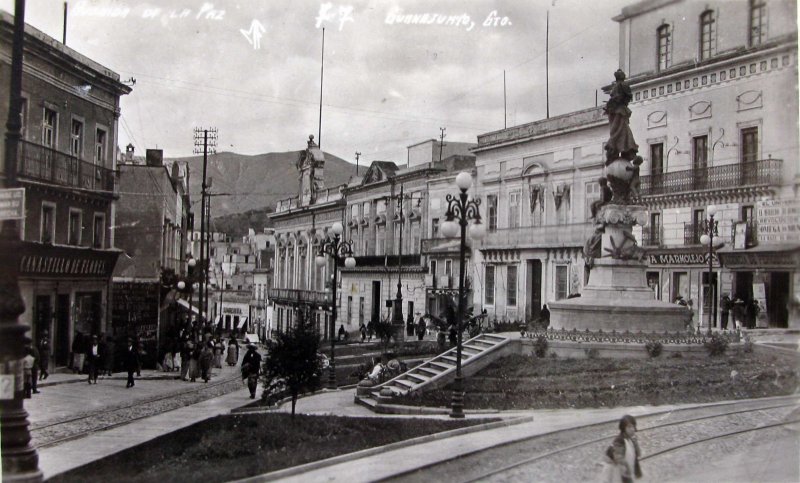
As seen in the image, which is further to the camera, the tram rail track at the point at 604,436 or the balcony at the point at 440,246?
the balcony at the point at 440,246

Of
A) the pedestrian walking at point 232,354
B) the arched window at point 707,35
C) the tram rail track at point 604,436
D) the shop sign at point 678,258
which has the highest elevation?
the arched window at point 707,35

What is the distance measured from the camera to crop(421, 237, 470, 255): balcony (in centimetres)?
3919

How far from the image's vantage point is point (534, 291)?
30.9 m

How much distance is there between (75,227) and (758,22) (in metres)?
15.2

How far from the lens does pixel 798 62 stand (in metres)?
12.5

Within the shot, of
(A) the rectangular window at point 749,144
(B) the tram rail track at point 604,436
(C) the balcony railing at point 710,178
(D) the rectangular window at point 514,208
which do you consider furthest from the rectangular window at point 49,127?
(D) the rectangular window at point 514,208

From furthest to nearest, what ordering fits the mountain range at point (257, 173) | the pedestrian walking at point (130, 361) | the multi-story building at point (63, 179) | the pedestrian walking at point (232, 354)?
the mountain range at point (257, 173) < the pedestrian walking at point (232, 354) < the pedestrian walking at point (130, 361) < the multi-story building at point (63, 179)

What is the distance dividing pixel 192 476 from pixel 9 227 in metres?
3.77

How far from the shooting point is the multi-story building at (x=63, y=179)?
1438 cm

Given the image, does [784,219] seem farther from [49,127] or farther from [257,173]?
[257,173]

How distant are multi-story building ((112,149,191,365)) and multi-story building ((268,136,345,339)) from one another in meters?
18.4

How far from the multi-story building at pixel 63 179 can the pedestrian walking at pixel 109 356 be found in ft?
5.67

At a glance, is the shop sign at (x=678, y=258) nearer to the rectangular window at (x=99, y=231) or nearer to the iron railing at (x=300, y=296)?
the rectangular window at (x=99, y=231)

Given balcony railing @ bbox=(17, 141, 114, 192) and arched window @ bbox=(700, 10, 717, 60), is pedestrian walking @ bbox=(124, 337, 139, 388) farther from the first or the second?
arched window @ bbox=(700, 10, 717, 60)
